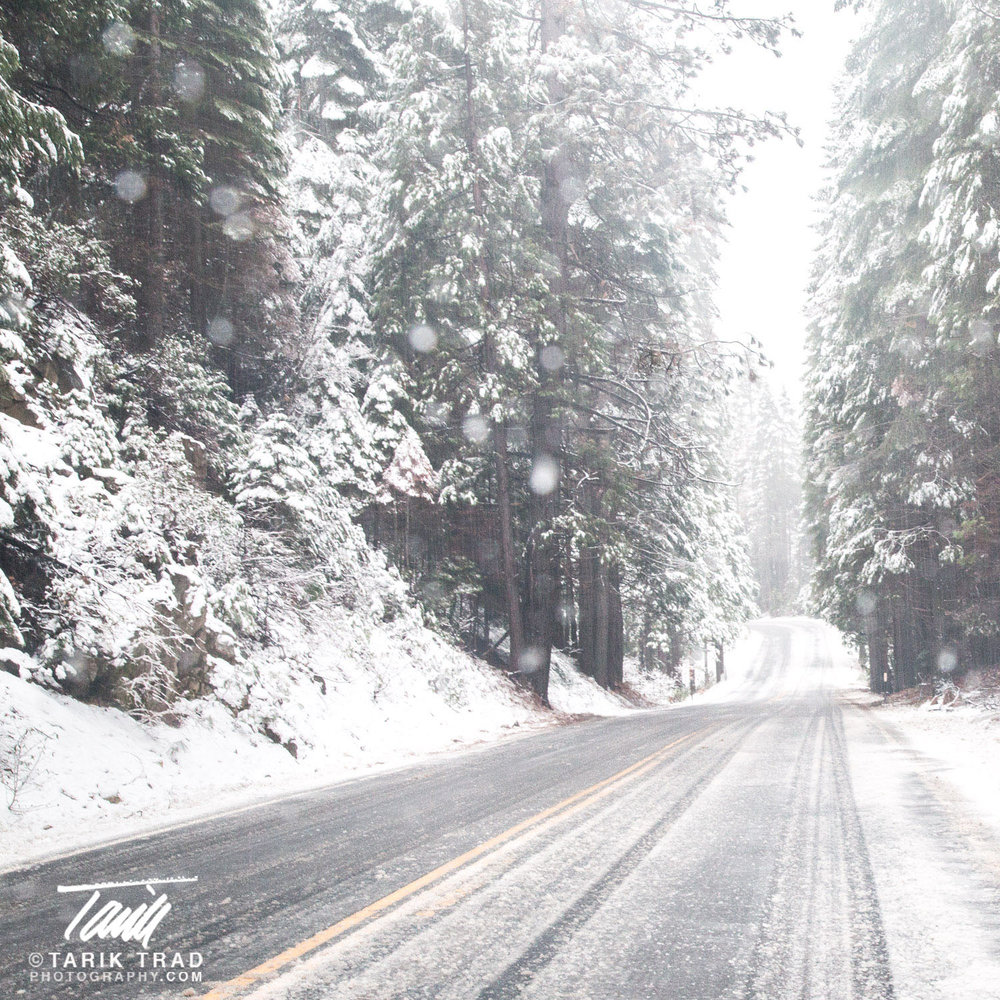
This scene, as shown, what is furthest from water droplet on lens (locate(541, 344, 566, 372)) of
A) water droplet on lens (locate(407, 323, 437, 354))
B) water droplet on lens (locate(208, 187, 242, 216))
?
water droplet on lens (locate(208, 187, 242, 216))

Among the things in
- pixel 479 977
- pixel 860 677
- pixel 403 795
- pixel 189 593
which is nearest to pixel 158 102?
pixel 189 593

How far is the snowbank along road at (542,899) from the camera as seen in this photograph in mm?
3486

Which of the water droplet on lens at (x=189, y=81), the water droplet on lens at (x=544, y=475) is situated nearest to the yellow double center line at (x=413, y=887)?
the water droplet on lens at (x=544, y=475)

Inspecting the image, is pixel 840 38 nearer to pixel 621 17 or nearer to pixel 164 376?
pixel 621 17

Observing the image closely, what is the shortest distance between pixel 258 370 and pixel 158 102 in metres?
5.62

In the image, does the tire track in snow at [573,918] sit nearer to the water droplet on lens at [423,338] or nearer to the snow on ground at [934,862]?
the snow on ground at [934,862]

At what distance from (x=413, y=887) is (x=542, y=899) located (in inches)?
31.4

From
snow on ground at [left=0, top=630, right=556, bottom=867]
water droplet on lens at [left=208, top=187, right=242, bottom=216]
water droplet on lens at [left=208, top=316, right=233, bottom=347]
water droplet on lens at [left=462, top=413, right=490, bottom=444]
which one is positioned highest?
water droplet on lens at [left=208, top=187, right=242, bottom=216]

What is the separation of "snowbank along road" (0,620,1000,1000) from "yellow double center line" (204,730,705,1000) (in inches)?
0.8

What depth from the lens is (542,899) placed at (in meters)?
4.52

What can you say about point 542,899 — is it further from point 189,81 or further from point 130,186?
point 189,81

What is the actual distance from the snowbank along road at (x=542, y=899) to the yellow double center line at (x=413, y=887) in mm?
21

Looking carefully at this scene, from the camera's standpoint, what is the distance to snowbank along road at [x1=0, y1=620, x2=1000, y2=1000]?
349 cm

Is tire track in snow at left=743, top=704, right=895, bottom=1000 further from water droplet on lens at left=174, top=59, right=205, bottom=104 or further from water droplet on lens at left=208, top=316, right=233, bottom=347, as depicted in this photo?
water droplet on lens at left=174, top=59, right=205, bottom=104
